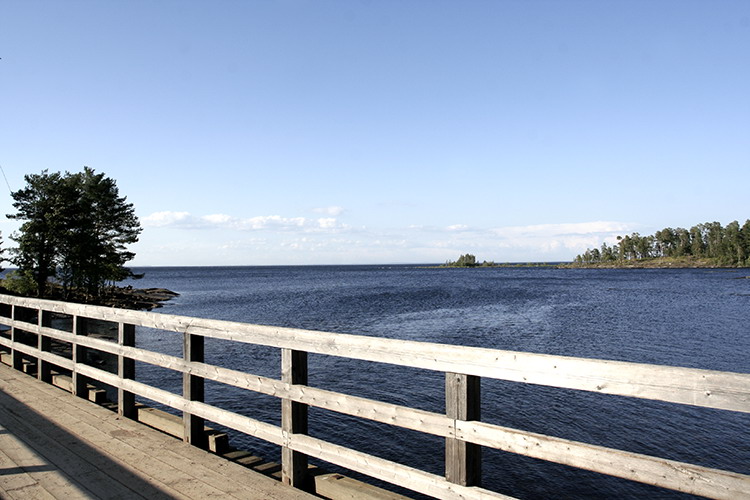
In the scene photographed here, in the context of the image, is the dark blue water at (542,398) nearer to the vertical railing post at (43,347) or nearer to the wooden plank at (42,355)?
the vertical railing post at (43,347)

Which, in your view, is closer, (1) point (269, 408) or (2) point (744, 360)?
(1) point (269, 408)

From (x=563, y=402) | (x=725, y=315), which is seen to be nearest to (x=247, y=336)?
(x=563, y=402)

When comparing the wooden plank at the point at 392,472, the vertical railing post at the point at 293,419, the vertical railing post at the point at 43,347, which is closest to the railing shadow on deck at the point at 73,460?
the vertical railing post at the point at 293,419

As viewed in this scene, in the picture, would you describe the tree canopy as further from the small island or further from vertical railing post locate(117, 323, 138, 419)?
→ the small island

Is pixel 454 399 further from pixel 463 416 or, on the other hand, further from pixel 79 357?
pixel 79 357

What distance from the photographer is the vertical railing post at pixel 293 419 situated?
4211 mm

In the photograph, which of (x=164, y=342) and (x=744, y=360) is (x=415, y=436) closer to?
(x=744, y=360)

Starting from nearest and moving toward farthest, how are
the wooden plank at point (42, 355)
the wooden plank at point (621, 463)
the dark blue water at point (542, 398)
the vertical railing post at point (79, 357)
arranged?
the wooden plank at point (621, 463), the vertical railing post at point (79, 357), the wooden plank at point (42, 355), the dark blue water at point (542, 398)

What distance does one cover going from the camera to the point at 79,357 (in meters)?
Answer: 7.05

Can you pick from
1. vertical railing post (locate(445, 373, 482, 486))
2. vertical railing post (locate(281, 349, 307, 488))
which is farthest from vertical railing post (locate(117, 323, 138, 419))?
vertical railing post (locate(445, 373, 482, 486))

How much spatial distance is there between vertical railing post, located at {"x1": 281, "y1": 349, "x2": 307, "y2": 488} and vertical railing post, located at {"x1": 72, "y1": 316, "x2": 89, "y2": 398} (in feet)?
13.5

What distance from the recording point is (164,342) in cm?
2562

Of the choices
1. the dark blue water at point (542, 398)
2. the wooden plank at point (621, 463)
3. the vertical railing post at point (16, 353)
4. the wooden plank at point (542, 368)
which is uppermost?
the wooden plank at point (542, 368)

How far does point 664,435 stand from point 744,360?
10996 millimetres
